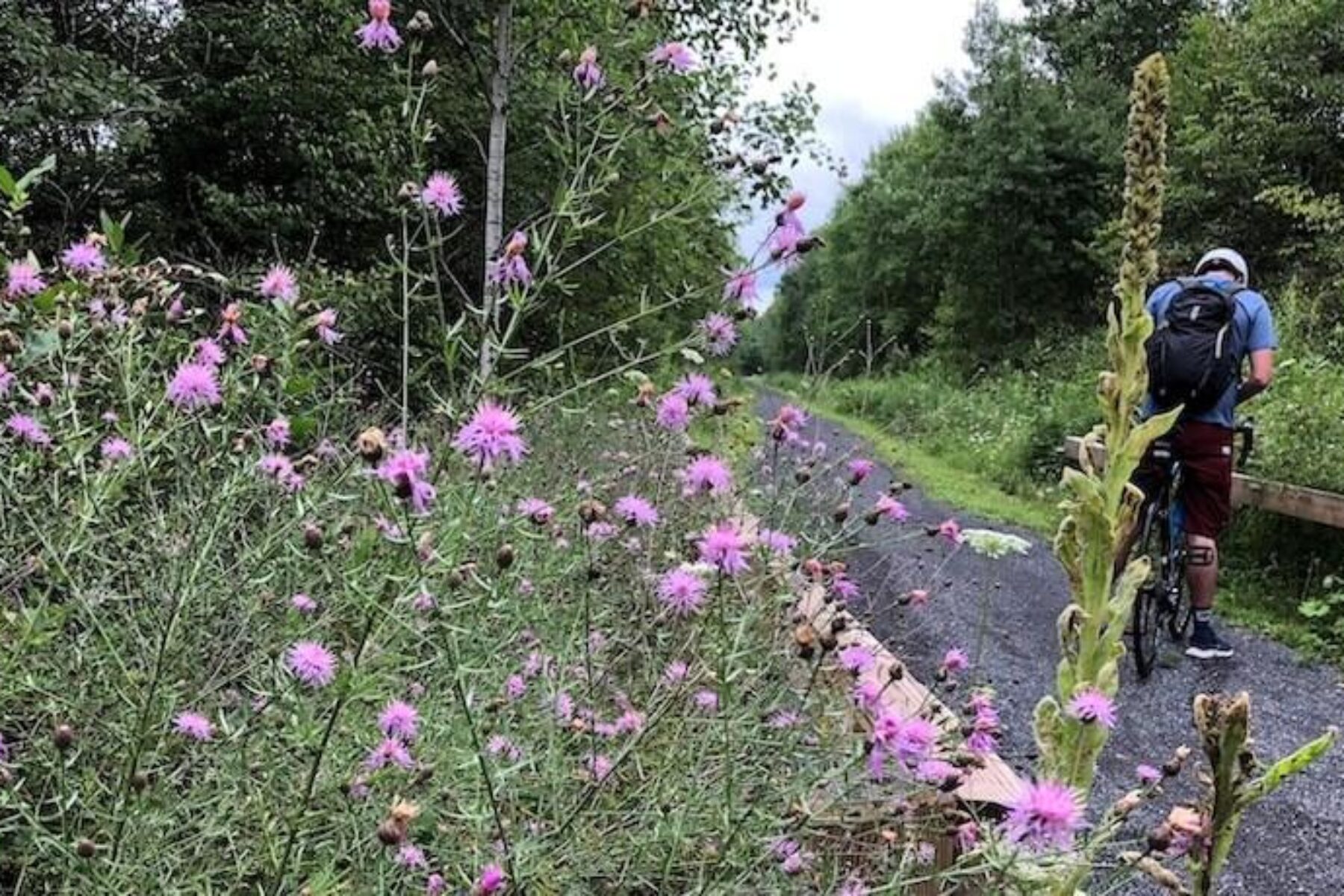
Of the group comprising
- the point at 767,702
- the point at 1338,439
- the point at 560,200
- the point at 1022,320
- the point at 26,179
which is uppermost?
the point at 560,200

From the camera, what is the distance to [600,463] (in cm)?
409

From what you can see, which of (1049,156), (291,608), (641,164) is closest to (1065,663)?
(291,608)

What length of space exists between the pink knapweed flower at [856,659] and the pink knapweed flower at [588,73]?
1042 millimetres

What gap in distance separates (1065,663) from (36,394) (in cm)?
188

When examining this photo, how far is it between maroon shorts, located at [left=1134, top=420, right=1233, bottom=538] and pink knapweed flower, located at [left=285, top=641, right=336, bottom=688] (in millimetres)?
4493

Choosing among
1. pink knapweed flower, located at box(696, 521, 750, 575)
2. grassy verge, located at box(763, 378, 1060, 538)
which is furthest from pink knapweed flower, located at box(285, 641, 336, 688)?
grassy verge, located at box(763, 378, 1060, 538)

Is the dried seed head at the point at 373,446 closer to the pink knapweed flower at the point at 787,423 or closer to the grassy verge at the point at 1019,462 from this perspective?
the pink knapweed flower at the point at 787,423

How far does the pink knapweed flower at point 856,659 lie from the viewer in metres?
1.62

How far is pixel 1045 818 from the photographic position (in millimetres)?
1228

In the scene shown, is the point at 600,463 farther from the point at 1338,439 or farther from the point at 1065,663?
the point at 1338,439

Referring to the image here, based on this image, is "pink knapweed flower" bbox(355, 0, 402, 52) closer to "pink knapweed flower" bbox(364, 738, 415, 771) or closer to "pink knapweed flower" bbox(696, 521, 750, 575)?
"pink knapweed flower" bbox(696, 521, 750, 575)

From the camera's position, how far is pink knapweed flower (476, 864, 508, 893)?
4.26 feet

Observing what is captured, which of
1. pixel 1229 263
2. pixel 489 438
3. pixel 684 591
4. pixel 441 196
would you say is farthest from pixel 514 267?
pixel 1229 263

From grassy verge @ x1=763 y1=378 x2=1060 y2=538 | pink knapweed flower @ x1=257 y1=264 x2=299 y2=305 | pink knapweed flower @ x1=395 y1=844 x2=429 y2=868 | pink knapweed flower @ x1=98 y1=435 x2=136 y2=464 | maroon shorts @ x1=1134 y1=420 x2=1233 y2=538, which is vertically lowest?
grassy verge @ x1=763 y1=378 x2=1060 y2=538
